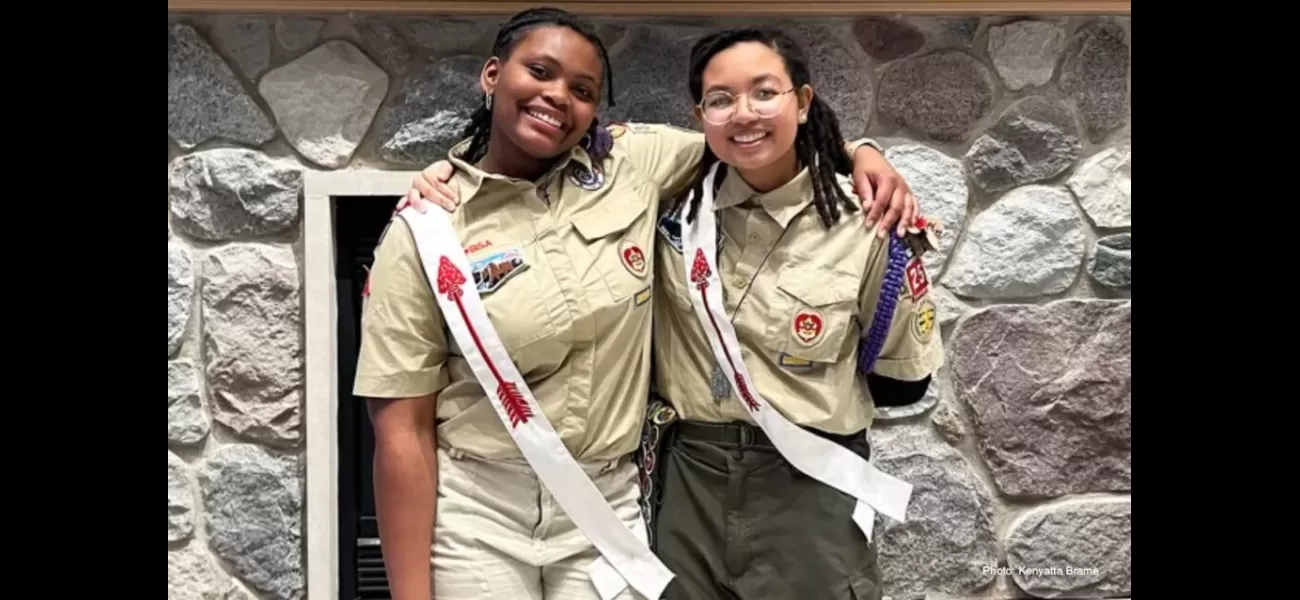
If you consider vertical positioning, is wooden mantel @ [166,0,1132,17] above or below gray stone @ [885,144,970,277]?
above

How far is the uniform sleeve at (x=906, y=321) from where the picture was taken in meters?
1.48

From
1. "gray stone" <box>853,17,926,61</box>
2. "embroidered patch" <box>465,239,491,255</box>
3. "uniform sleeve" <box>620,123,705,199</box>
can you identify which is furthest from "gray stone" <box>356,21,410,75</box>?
"gray stone" <box>853,17,926,61</box>

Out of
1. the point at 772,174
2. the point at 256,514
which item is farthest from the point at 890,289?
the point at 256,514

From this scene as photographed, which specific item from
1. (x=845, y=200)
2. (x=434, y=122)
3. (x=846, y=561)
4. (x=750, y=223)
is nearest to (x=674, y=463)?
(x=846, y=561)

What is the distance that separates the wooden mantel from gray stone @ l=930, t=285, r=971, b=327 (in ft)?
2.23

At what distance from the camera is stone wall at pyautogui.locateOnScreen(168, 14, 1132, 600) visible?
84.5 inches

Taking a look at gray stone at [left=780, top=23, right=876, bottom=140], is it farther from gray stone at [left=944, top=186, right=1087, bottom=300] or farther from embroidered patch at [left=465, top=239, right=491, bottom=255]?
embroidered patch at [left=465, top=239, right=491, bottom=255]

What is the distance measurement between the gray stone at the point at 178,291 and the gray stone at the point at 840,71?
1.56m

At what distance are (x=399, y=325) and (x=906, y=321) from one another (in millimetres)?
833

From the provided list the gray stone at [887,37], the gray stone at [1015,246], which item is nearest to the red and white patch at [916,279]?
the gray stone at [1015,246]

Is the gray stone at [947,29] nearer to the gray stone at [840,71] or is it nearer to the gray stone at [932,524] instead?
the gray stone at [840,71]

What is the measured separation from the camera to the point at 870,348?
5.00 feet

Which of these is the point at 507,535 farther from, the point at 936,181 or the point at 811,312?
the point at 936,181
